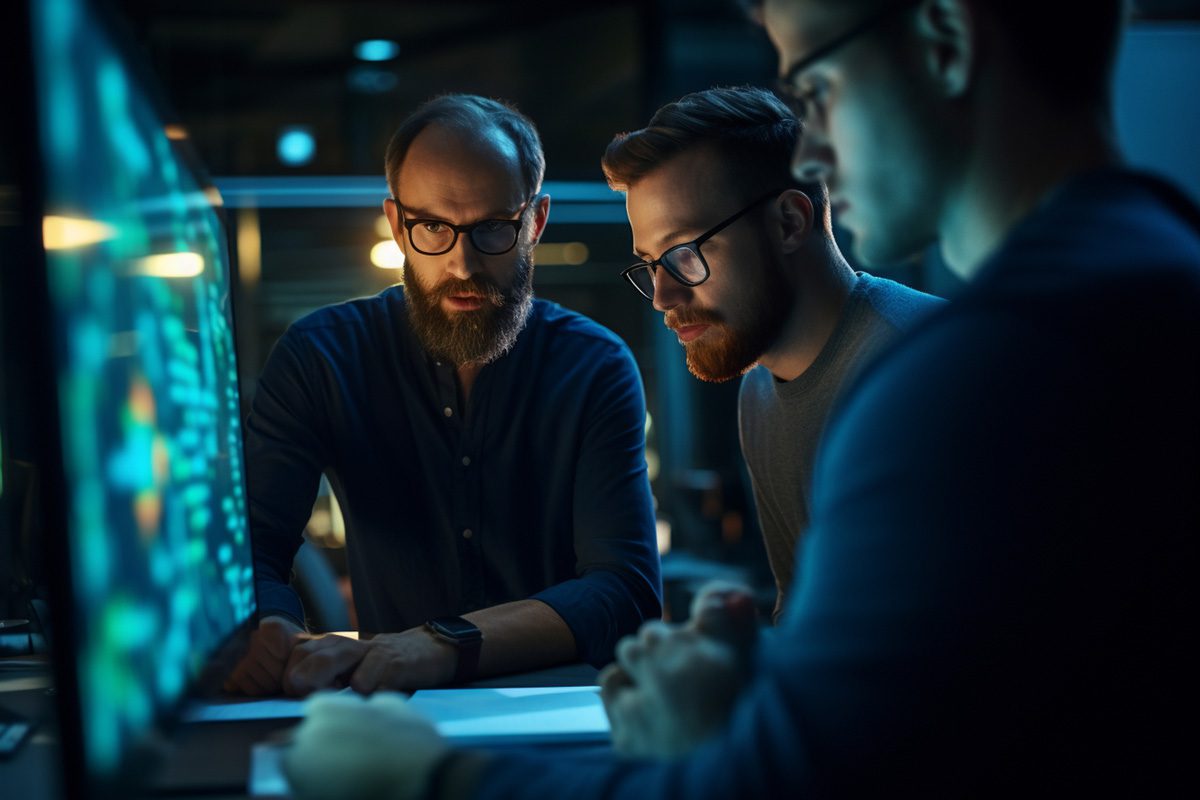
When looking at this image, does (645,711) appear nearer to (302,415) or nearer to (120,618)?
(120,618)

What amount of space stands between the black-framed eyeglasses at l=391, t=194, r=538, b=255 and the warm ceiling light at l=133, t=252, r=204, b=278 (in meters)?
0.80

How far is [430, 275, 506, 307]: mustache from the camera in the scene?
5.90ft

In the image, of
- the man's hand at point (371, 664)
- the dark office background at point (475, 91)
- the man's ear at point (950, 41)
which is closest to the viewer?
the man's ear at point (950, 41)

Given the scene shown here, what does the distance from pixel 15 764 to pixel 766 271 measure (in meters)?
1.20

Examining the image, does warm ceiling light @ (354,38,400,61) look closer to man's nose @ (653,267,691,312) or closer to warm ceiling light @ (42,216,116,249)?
man's nose @ (653,267,691,312)

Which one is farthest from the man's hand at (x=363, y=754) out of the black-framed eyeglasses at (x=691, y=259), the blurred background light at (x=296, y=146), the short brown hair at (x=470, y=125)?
the blurred background light at (x=296, y=146)

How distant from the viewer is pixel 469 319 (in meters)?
1.79

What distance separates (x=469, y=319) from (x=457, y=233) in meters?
0.14

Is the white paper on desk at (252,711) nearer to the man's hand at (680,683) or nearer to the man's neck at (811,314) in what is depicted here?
the man's hand at (680,683)

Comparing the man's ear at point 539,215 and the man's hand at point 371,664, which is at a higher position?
the man's ear at point 539,215

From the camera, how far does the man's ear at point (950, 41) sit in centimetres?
65

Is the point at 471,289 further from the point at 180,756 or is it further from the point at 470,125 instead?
the point at 180,756

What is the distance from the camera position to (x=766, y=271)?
1.71 meters

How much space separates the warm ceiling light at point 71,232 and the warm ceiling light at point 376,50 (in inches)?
247
